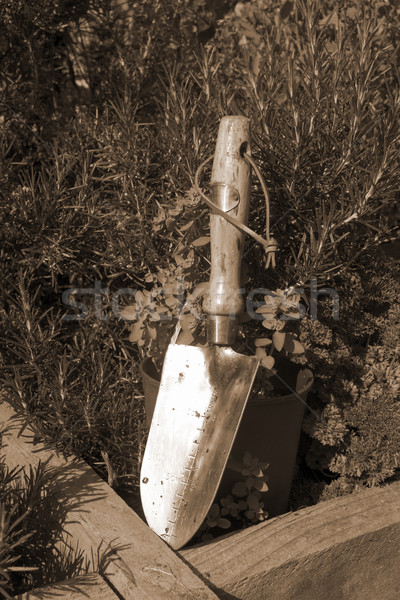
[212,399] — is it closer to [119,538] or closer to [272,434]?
[272,434]

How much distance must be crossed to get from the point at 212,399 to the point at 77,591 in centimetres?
44

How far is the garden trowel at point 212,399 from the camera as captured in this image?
4.08 feet

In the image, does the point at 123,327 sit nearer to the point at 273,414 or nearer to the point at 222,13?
the point at 273,414

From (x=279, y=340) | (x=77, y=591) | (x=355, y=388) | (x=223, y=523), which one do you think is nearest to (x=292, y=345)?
(x=279, y=340)

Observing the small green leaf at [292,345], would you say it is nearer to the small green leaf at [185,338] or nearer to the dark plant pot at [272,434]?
the dark plant pot at [272,434]

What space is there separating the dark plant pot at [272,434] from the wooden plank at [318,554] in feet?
0.33

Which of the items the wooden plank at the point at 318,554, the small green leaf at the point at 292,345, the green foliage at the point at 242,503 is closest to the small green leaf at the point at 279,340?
the small green leaf at the point at 292,345

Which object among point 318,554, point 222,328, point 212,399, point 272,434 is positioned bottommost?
point 318,554

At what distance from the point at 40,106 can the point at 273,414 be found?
1380 mm

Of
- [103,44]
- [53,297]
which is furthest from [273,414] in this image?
[103,44]

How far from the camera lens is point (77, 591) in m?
1.06

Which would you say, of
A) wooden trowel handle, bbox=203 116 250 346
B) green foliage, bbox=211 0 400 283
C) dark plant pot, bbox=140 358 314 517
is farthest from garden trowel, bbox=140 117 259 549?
green foliage, bbox=211 0 400 283

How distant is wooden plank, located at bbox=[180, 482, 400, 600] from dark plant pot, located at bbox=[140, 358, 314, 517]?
99mm

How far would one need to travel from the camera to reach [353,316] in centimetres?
161
